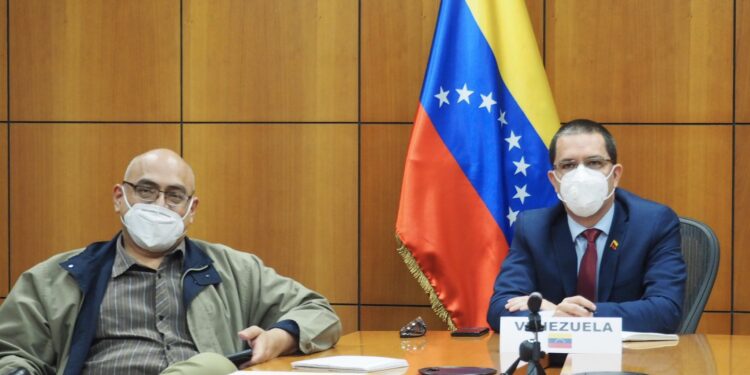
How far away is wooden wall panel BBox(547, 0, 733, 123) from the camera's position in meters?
4.66

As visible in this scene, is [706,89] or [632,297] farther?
[706,89]

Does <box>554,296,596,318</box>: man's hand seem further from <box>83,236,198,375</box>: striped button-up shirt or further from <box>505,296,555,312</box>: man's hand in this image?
<box>83,236,198,375</box>: striped button-up shirt

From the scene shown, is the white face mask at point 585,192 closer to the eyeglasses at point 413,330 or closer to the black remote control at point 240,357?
the eyeglasses at point 413,330

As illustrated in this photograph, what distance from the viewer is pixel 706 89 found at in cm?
467

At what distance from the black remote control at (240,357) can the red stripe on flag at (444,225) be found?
1.75 m

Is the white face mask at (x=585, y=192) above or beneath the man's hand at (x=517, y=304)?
above

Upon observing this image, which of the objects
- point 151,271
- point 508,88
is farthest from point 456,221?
point 151,271

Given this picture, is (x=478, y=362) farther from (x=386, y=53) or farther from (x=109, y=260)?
(x=386, y=53)

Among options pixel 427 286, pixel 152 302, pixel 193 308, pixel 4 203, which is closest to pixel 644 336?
pixel 193 308

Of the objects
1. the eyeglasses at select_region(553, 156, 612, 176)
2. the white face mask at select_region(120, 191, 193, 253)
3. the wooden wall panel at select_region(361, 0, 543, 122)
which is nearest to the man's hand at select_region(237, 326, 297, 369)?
the white face mask at select_region(120, 191, 193, 253)

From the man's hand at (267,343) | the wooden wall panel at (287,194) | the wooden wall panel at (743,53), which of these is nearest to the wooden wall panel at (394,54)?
the wooden wall panel at (287,194)

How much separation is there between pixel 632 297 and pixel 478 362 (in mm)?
986

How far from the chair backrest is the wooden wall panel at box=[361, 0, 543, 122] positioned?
1.70m

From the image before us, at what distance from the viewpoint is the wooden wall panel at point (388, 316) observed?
489 cm
